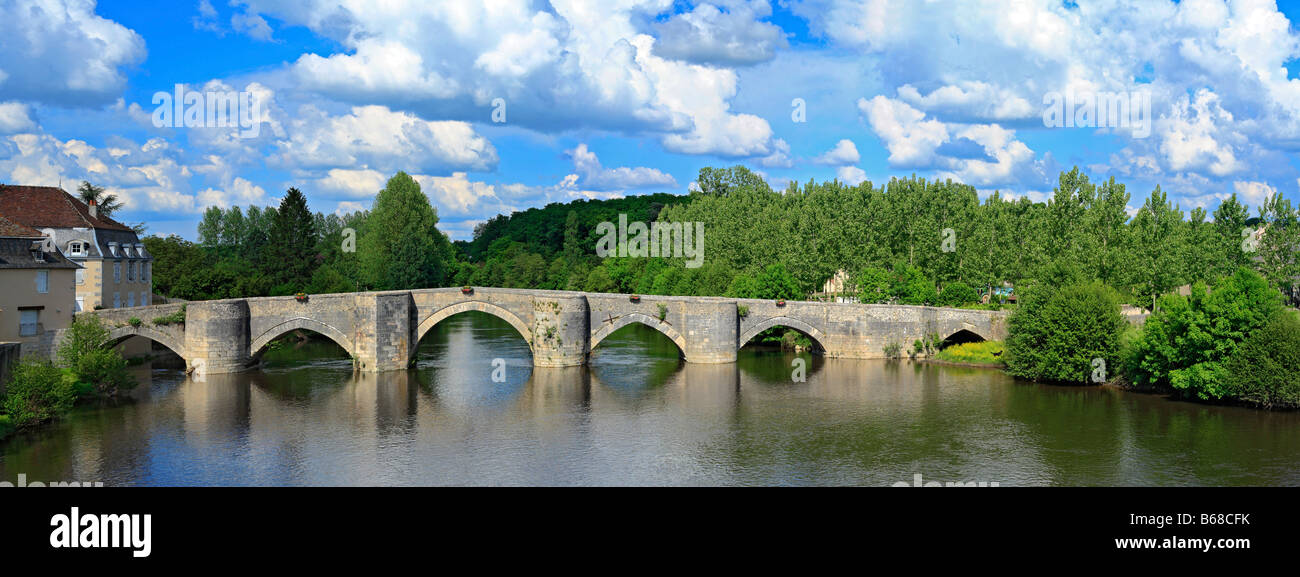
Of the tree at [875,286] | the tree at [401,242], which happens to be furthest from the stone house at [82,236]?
the tree at [875,286]

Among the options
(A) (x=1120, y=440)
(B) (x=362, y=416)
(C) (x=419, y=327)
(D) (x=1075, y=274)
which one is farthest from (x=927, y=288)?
(B) (x=362, y=416)

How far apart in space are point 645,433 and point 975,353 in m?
26.2

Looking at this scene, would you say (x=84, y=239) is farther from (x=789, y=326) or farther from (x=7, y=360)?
(x=789, y=326)

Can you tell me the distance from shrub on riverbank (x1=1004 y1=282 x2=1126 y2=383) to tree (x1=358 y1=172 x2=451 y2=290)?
51251 mm

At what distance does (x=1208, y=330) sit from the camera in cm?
3825

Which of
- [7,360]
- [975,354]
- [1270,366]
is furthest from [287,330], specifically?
[1270,366]

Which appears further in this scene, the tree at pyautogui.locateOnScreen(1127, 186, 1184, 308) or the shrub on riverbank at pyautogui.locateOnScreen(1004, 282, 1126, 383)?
the tree at pyautogui.locateOnScreen(1127, 186, 1184, 308)

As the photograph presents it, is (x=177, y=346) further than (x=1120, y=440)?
Yes

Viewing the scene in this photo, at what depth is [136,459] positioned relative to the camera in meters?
30.0

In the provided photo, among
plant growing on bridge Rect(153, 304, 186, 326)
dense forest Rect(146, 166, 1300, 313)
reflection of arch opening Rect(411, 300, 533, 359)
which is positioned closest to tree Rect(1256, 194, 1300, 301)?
dense forest Rect(146, 166, 1300, 313)

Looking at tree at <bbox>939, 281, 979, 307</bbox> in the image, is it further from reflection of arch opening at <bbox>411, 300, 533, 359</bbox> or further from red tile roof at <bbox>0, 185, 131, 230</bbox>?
red tile roof at <bbox>0, 185, 131, 230</bbox>

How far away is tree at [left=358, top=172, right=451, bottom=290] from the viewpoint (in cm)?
7850
